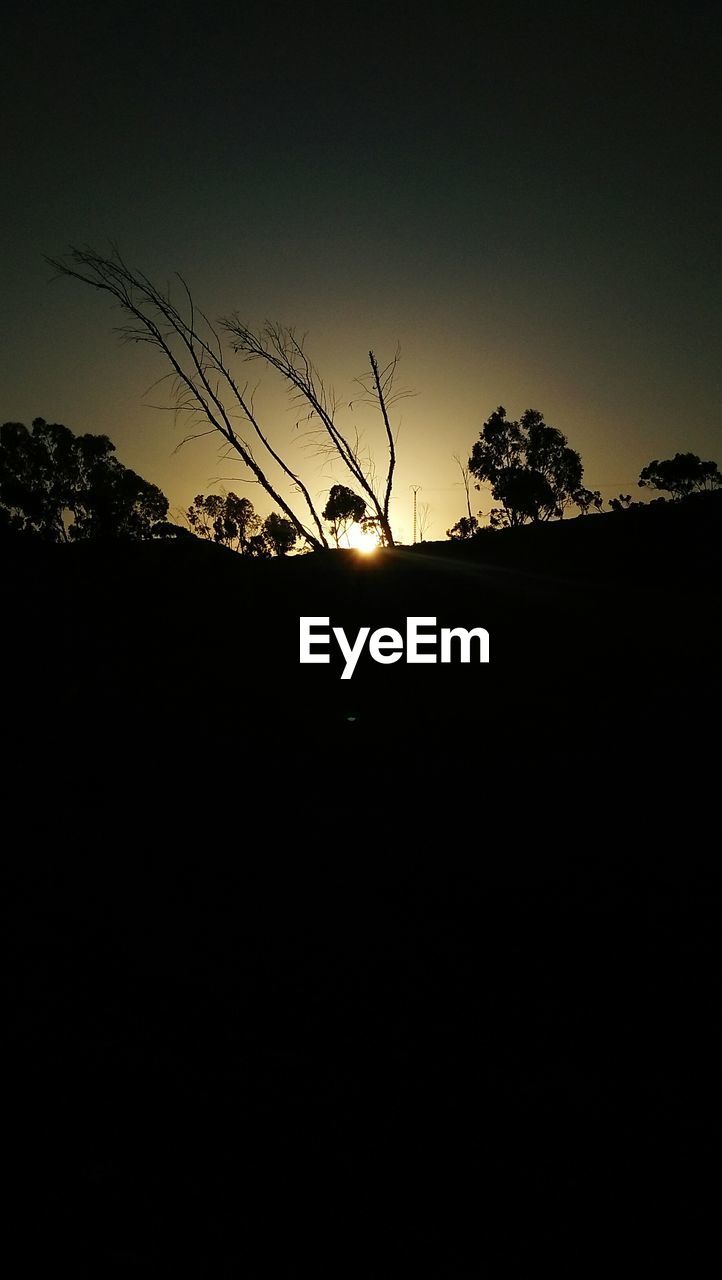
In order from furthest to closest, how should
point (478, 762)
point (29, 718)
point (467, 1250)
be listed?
point (29, 718)
point (478, 762)
point (467, 1250)

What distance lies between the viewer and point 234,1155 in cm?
225

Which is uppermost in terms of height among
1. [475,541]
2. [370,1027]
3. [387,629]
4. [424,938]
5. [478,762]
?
[475,541]

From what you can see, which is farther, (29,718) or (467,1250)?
(29,718)

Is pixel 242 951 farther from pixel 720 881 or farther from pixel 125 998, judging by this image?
pixel 720 881

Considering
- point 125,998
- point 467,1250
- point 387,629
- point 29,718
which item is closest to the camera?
point 467,1250

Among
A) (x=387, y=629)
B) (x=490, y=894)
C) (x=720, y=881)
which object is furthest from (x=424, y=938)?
(x=387, y=629)

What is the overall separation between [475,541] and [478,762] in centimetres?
413

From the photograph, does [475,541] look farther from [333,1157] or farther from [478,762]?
[333,1157]

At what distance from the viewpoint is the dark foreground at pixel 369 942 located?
2080 mm

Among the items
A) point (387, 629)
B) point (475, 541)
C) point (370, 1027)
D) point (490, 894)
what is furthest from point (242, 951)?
point (475, 541)

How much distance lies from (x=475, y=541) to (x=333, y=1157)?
22.6ft

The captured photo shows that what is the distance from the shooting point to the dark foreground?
81.9 inches

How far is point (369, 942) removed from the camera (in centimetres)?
323

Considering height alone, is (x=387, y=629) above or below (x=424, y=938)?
above
